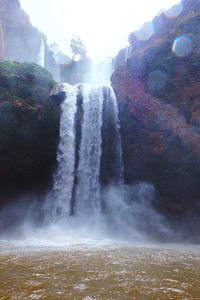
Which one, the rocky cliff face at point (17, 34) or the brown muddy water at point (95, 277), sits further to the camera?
the rocky cliff face at point (17, 34)

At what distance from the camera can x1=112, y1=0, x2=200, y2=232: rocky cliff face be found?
20500 mm

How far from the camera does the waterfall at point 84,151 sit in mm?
20703

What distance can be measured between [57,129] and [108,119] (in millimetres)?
4209

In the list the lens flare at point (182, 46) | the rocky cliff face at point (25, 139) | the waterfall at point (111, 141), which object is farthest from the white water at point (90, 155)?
the lens flare at point (182, 46)

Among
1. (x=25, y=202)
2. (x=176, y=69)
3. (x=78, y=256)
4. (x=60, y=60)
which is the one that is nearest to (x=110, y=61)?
(x=60, y=60)

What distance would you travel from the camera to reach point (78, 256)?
34.3 feet

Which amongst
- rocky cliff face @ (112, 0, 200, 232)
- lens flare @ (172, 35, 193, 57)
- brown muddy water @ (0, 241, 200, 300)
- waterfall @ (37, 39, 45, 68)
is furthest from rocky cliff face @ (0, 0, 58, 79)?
brown muddy water @ (0, 241, 200, 300)

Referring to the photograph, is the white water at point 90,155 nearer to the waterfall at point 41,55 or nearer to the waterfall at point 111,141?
the waterfall at point 111,141

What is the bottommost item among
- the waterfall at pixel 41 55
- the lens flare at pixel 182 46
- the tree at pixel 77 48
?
the lens flare at pixel 182 46

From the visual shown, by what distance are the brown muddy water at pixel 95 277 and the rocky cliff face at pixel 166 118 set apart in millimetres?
10079

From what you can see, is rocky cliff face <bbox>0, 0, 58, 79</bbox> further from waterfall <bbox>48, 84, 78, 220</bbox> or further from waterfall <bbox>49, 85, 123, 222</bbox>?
waterfall <bbox>49, 85, 123, 222</bbox>

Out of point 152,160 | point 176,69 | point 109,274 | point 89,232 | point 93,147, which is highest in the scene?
point 176,69

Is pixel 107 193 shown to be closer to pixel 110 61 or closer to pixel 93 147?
pixel 93 147

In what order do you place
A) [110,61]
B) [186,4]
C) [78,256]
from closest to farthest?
[78,256] → [186,4] → [110,61]
